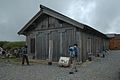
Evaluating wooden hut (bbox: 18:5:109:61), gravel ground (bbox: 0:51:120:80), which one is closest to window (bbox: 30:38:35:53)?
wooden hut (bbox: 18:5:109:61)

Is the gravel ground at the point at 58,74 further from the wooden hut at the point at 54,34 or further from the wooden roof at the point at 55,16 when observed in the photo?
the wooden roof at the point at 55,16

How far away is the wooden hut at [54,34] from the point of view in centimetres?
1098

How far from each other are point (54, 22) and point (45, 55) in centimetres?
341

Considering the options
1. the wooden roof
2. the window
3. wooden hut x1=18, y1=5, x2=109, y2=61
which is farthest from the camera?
the window

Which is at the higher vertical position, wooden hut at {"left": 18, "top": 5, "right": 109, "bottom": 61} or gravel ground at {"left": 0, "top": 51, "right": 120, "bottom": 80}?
wooden hut at {"left": 18, "top": 5, "right": 109, "bottom": 61}

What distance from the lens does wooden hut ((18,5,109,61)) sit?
36.0ft

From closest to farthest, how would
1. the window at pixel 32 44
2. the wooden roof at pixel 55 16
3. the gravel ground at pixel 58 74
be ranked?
the gravel ground at pixel 58 74, the wooden roof at pixel 55 16, the window at pixel 32 44

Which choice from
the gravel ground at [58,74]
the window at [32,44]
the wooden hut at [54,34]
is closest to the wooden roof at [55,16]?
the wooden hut at [54,34]

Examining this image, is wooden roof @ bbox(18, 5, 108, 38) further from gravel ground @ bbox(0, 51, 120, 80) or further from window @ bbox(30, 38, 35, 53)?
gravel ground @ bbox(0, 51, 120, 80)

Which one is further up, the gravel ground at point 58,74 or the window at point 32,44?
the window at point 32,44

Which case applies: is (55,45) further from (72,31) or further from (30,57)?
(30,57)

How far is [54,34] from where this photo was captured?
12.3 m

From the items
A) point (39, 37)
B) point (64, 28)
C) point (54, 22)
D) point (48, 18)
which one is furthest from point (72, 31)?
point (39, 37)

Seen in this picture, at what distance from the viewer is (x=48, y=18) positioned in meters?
12.7
